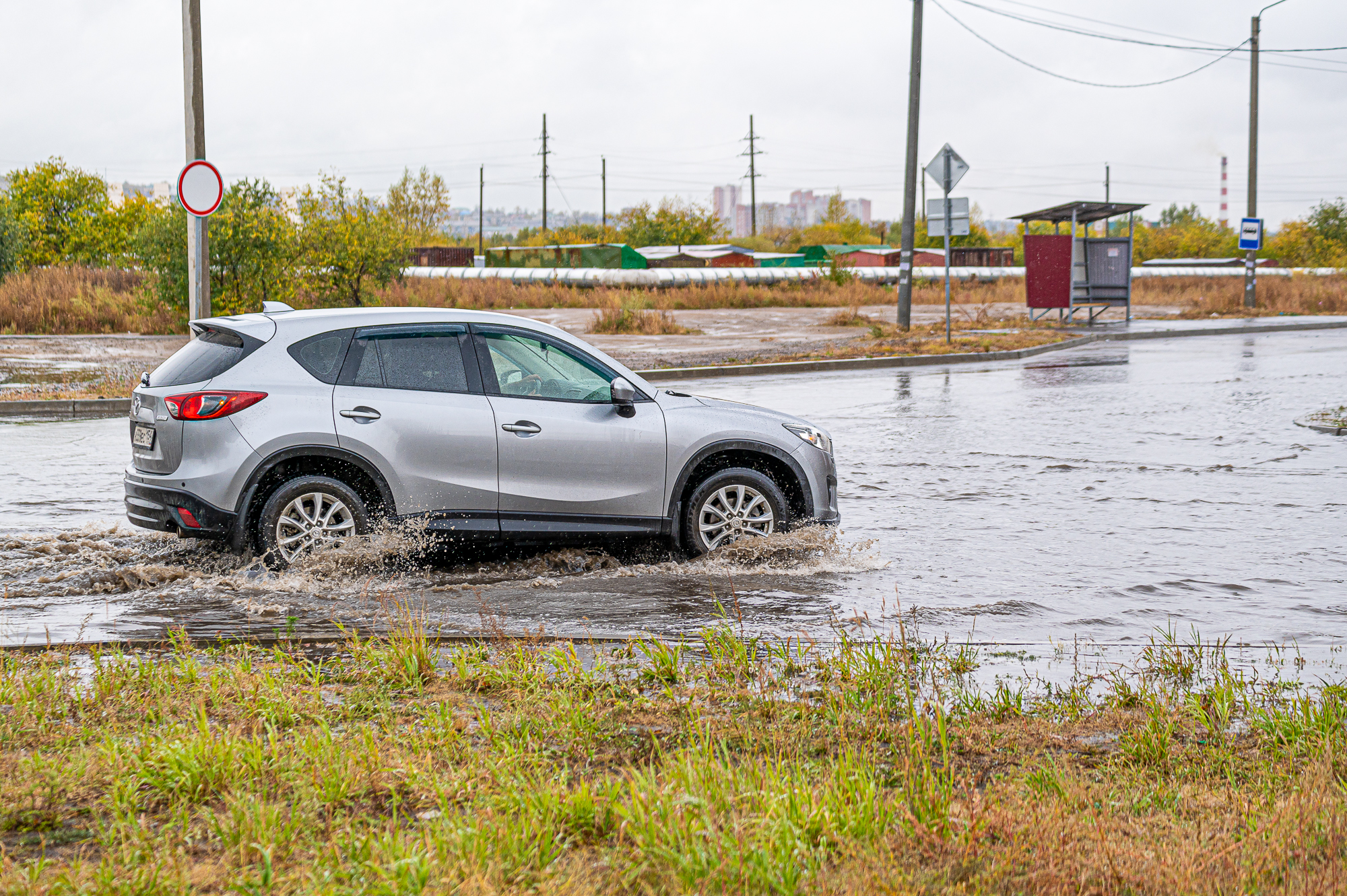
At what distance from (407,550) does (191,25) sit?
43.3 feet

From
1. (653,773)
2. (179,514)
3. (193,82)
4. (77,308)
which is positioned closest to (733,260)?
(77,308)

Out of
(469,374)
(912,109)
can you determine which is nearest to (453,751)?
(469,374)

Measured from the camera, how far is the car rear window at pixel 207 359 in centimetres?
690

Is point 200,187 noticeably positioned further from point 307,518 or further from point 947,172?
point 947,172

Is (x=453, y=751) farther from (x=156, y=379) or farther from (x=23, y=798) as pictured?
(x=156, y=379)

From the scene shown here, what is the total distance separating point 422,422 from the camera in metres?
6.93

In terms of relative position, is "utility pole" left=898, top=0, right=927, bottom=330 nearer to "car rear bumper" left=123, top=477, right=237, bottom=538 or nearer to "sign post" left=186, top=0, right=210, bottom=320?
"sign post" left=186, top=0, right=210, bottom=320

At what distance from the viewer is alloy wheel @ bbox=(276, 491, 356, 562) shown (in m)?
6.79

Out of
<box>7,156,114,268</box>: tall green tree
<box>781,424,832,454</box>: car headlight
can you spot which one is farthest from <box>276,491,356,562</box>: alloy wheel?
<box>7,156,114,268</box>: tall green tree

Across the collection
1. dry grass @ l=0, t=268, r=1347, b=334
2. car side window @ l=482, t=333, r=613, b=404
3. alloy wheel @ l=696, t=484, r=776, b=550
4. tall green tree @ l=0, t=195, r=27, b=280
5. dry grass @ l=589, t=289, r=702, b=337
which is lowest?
alloy wheel @ l=696, t=484, r=776, b=550

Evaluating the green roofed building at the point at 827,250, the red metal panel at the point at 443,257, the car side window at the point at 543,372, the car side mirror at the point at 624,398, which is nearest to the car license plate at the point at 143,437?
the car side window at the point at 543,372

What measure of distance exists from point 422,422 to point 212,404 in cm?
114

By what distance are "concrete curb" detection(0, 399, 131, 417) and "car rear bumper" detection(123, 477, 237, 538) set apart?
888 cm

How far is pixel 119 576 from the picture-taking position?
6941 millimetres
